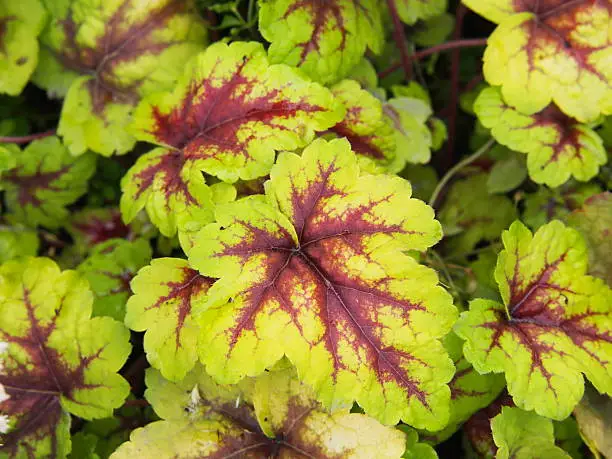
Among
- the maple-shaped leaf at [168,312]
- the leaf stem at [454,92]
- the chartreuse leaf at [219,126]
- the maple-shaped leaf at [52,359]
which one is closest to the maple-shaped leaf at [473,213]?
the leaf stem at [454,92]

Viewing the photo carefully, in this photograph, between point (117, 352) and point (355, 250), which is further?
point (117, 352)

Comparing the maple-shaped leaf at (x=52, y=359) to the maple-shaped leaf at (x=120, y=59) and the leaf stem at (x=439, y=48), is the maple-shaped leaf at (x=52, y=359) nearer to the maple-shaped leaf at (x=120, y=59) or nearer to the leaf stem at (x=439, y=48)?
the maple-shaped leaf at (x=120, y=59)

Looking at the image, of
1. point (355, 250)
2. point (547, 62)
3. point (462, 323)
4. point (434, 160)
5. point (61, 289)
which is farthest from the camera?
point (434, 160)

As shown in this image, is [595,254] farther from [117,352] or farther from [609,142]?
[117,352]

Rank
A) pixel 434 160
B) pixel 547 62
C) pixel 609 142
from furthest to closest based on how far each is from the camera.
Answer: pixel 434 160
pixel 609 142
pixel 547 62

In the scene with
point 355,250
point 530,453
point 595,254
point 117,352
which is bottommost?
point 530,453

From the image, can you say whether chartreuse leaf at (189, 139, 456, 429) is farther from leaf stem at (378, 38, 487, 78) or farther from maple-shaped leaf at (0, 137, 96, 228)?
maple-shaped leaf at (0, 137, 96, 228)

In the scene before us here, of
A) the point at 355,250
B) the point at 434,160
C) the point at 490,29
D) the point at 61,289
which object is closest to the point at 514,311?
the point at 355,250
